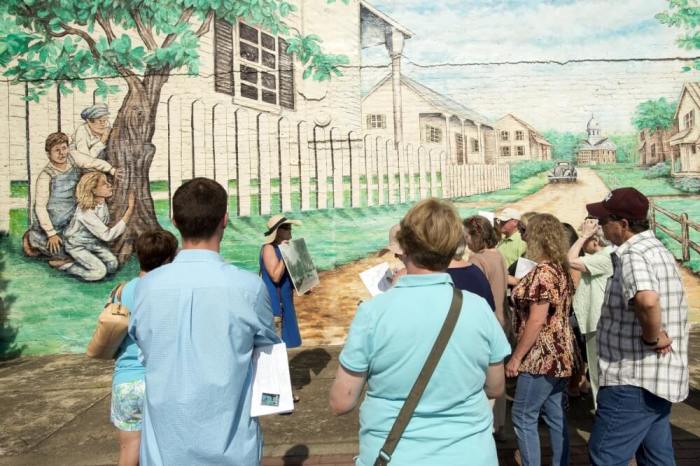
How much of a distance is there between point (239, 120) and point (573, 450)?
598cm

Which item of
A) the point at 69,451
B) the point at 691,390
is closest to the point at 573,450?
the point at 691,390

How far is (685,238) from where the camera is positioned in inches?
310

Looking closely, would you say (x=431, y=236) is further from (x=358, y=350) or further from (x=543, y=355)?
(x=543, y=355)

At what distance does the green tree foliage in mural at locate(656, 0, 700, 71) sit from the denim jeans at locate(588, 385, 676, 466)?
6746 mm

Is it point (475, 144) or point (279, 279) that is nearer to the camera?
point (279, 279)

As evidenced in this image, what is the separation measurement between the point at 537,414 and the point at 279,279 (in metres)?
2.78

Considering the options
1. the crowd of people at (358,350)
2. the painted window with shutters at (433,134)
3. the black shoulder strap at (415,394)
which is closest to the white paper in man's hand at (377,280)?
the crowd of people at (358,350)

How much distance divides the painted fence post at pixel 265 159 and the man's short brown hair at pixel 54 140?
2.65m

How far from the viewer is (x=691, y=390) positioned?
5.40m

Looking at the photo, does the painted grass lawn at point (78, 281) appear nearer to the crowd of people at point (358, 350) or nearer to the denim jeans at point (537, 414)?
the denim jeans at point (537, 414)

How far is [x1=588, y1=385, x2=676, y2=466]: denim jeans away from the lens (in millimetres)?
2834

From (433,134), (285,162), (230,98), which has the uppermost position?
(230,98)

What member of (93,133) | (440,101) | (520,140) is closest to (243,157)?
(93,133)

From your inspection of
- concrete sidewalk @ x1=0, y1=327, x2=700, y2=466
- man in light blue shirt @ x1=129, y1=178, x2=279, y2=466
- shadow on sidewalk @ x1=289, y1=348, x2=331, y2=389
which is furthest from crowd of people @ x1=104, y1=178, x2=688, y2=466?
shadow on sidewalk @ x1=289, y1=348, x2=331, y2=389
